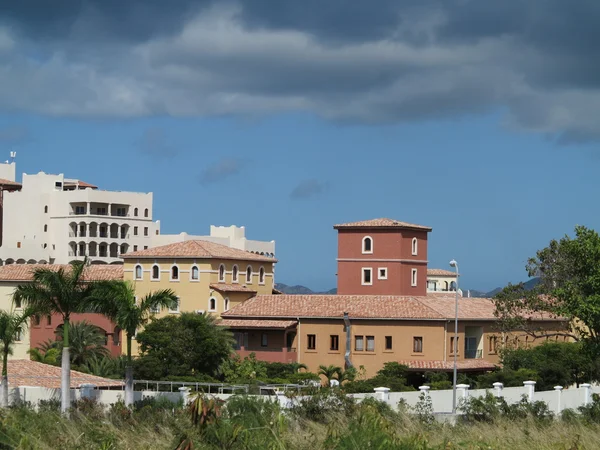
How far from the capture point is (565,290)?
61.7 metres

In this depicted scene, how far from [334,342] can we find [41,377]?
78.4ft

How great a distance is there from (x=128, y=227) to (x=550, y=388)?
77.9 m

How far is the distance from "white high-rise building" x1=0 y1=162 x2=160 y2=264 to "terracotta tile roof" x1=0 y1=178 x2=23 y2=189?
1.36m

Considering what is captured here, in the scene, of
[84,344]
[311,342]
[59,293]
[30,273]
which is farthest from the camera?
[30,273]

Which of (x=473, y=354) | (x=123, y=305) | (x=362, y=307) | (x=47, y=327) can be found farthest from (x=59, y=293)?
(x=47, y=327)

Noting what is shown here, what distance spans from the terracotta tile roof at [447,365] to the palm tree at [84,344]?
59.2ft

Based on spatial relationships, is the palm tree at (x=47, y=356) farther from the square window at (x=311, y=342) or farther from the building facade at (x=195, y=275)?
the square window at (x=311, y=342)

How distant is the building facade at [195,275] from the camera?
79.4 m

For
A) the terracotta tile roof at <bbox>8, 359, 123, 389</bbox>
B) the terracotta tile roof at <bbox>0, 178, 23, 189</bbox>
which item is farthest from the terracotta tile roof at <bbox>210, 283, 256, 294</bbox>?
the terracotta tile roof at <bbox>0, 178, 23, 189</bbox>

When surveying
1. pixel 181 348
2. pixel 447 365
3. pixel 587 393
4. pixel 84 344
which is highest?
pixel 84 344

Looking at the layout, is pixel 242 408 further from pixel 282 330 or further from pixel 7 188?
pixel 7 188

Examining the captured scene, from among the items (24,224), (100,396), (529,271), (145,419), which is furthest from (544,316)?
(24,224)

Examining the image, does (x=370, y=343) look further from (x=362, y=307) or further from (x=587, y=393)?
(x=587, y=393)

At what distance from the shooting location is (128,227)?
136m
